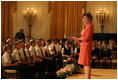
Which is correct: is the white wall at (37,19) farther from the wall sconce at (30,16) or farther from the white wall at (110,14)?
the white wall at (110,14)

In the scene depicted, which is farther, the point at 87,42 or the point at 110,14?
the point at 110,14

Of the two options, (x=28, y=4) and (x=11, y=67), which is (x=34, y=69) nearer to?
(x=11, y=67)

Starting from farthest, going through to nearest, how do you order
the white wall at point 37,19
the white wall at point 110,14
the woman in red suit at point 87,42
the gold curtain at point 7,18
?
the white wall at point 37,19 → the white wall at point 110,14 → the gold curtain at point 7,18 → the woman in red suit at point 87,42

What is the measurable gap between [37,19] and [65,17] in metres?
1.79

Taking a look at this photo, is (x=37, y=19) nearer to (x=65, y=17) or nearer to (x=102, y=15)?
(x=65, y=17)

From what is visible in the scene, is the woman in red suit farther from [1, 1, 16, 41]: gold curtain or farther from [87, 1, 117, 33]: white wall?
[87, 1, 117, 33]: white wall

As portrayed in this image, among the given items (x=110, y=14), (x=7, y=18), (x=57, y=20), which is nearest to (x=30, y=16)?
(x=7, y=18)

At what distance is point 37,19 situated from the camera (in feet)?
49.5

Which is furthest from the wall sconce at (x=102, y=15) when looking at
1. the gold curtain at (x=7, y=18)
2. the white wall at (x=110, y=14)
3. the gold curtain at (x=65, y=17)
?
the gold curtain at (x=7, y=18)

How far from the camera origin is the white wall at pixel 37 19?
14.9m

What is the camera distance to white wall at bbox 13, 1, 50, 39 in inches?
588

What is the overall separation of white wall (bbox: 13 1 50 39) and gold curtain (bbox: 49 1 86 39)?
1.18 ft

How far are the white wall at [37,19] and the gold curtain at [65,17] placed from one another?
14.2 inches

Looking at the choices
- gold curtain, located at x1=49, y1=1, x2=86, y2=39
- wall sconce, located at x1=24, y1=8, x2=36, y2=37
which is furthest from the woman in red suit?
wall sconce, located at x1=24, y1=8, x2=36, y2=37
